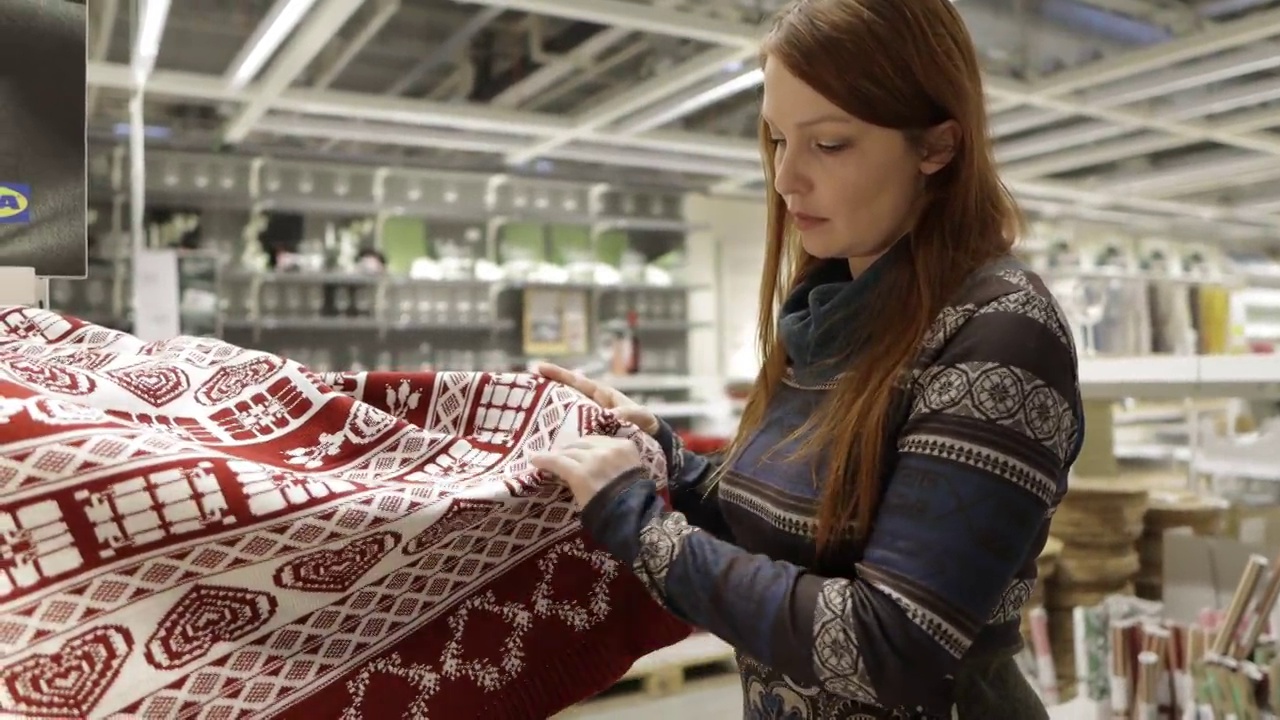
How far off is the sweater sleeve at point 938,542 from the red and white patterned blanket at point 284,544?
0.73 feet

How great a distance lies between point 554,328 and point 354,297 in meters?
1.54

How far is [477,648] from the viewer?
1.02m

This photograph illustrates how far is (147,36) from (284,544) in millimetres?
4093

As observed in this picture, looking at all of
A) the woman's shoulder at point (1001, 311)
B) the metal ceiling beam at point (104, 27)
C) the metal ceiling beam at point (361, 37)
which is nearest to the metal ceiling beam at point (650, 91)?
the metal ceiling beam at point (361, 37)

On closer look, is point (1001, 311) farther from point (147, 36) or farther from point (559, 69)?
point (559, 69)

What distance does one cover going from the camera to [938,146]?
1.00 meters

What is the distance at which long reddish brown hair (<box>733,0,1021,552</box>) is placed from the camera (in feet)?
3.10

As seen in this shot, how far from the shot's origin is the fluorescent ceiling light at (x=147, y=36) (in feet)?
12.6

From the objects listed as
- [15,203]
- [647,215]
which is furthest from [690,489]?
[647,215]

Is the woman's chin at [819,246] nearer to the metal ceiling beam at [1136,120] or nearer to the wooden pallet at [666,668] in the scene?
the wooden pallet at [666,668]

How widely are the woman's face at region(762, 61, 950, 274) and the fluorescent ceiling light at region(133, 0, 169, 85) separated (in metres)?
3.58

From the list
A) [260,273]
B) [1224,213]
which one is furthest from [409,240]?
[1224,213]

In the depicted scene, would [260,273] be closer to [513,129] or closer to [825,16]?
[513,129]

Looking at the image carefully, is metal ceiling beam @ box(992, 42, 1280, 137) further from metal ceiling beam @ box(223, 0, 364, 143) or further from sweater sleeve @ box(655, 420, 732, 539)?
sweater sleeve @ box(655, 420, 732, 539)
